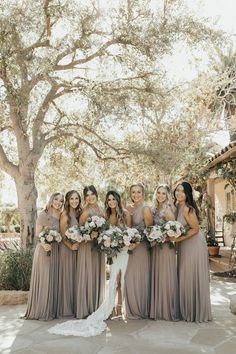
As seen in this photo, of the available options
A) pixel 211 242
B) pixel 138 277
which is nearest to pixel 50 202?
pixel 138 277

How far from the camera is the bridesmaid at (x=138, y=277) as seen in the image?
6.59 metres

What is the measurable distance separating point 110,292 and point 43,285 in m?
1.03

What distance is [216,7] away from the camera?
33.3ft

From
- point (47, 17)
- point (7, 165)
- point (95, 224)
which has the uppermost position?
point (47, 17)

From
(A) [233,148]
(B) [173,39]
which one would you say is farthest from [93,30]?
(A) [233,148]

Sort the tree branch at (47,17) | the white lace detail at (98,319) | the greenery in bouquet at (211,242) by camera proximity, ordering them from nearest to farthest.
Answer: the white lace detail at (98,319) → the tree branch at (47,17) → the greenery in bouquet at (211,242)

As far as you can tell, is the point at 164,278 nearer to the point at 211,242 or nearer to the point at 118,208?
the point at 118,208

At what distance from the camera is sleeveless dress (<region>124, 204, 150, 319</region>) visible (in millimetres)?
6594

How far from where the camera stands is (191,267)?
6.52m

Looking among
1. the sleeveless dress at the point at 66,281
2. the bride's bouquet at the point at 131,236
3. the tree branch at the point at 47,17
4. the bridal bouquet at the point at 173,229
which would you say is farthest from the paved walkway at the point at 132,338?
the tree branch at the point at 47,17

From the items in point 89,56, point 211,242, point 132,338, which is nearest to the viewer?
point 132,338

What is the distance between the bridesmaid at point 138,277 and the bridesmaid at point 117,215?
0.66 feet

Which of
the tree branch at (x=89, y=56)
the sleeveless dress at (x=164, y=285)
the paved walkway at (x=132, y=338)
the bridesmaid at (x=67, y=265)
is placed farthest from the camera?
the tree branch at (x=89, y=56)

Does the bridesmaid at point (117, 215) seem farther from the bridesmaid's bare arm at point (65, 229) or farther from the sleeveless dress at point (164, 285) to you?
the bridesmaid's bare arm at point (65, 229)
